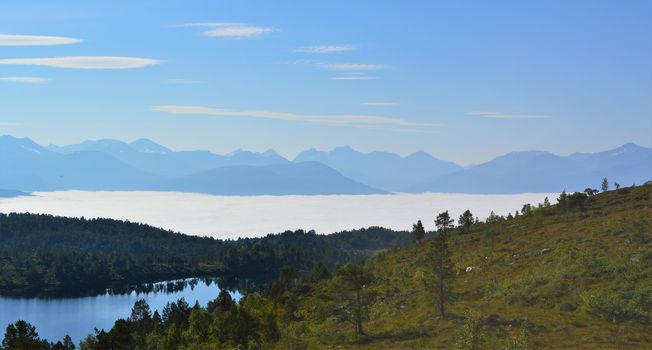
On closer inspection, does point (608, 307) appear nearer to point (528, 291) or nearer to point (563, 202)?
point (528, 291)

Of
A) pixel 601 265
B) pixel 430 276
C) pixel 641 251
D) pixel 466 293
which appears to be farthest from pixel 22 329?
pixel 641 251

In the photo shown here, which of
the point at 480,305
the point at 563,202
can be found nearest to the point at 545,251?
the point at 480,305

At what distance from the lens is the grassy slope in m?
69.6

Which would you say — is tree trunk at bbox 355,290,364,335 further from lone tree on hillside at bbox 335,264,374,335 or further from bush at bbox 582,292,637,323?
bush at bbox 582,292,637,323

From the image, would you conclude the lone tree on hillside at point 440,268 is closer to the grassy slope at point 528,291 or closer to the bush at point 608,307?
the grassy slope at point 528,291

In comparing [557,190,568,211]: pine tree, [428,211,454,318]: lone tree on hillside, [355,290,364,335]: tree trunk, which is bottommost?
[355,290,364,335]: tree trunk

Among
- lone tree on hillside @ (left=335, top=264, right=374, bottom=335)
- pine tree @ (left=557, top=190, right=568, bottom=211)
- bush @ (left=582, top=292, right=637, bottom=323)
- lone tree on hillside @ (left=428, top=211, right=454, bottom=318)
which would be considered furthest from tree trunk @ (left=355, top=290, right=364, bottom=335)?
pine tree @ (left=557, top=190, right=568, bottom=211)

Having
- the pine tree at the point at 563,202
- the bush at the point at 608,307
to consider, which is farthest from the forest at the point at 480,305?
the pine tree at the point at 563,202

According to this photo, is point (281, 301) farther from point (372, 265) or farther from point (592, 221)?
point (592, 221)

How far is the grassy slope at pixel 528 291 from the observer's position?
69.6 m

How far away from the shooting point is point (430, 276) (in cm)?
8438

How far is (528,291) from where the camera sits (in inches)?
3688

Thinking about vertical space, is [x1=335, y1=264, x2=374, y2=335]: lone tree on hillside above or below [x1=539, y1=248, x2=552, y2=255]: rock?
below

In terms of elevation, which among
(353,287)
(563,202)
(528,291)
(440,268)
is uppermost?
(563,202)
